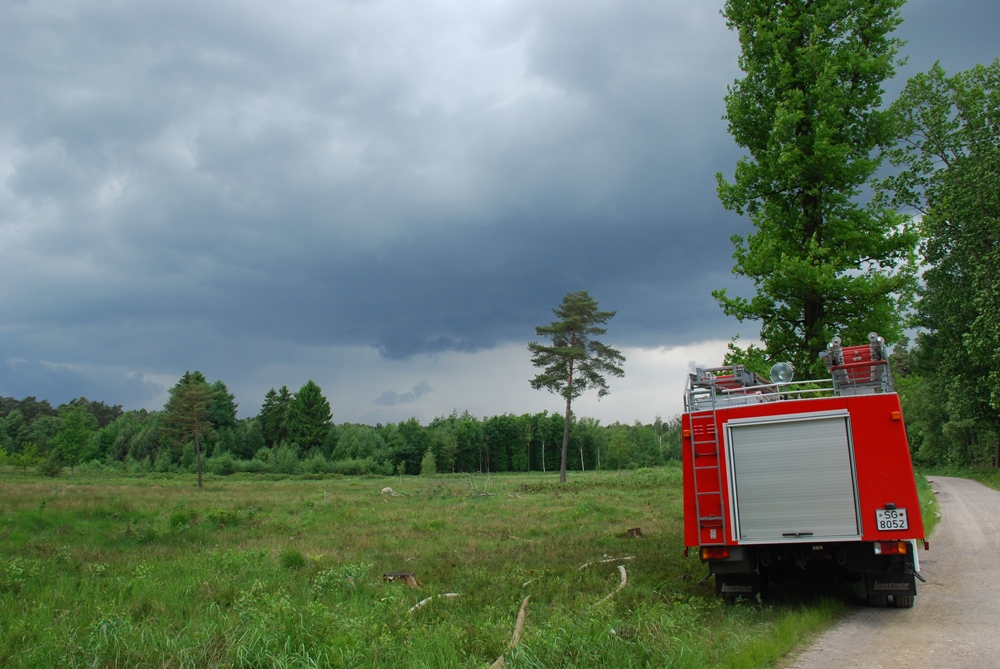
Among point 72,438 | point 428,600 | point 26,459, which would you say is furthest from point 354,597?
point 72,438

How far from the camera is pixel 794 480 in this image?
8.48m

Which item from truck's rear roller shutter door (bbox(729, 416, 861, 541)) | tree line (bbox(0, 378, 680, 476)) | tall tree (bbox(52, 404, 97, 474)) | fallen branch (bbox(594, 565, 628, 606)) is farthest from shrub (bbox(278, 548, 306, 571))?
tall tree (bbox(52, 404, 97, 474))

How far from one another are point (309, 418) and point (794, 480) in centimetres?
9091

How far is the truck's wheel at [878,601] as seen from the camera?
8.66m

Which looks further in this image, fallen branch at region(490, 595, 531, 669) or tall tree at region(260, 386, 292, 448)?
tall tree at region(260, 386, 292, 448)

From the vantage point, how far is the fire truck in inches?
318

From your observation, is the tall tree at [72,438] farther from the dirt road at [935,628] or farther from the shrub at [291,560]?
the dirt road at [935,628]

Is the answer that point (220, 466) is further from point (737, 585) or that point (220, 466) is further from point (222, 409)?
point (737, 585)

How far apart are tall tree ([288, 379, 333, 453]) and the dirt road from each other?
87.4m

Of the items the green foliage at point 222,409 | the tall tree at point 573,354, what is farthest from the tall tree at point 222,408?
the tall tree at point 573,354

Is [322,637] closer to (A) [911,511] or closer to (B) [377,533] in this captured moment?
(A) [911,511]

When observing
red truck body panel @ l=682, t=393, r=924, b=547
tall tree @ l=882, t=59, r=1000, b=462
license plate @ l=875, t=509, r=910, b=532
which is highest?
tall tree @ l=882, t=59, r=1000, b=462

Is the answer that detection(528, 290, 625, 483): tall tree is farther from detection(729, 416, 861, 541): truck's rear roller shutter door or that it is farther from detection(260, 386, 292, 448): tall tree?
detection(260, 386, 292, 448): tall tree

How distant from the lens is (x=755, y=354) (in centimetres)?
1469
